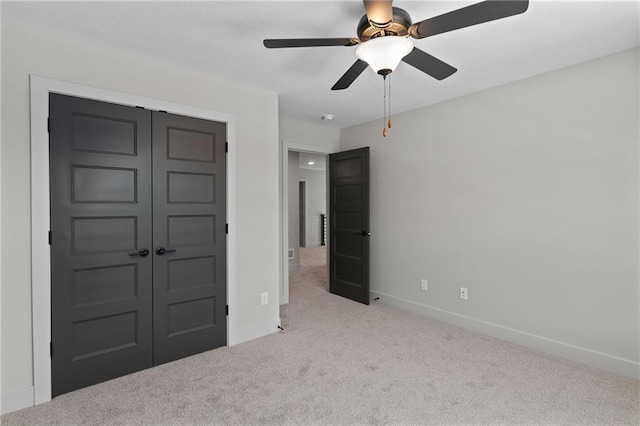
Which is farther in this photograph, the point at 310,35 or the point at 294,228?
the point at 294,228

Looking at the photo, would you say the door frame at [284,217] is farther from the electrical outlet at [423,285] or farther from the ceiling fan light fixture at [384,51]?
the ceiling fan light fixture at [384,51]

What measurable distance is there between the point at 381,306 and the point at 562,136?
2.66 meters

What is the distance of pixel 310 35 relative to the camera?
2146 mm

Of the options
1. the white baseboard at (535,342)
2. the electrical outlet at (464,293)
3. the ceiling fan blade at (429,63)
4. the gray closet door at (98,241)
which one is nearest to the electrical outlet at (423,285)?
the white baseboard at (535,342)

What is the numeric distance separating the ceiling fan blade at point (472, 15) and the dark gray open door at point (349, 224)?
2574 mm

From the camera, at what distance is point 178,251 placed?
2764 millimetres

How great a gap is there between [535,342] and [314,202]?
7311 mm

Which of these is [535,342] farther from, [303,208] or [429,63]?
[303,208]

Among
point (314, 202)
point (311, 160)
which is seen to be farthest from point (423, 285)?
point (314, 202)

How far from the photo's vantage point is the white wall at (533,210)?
2482mm


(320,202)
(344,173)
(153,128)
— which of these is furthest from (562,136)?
(320,202)

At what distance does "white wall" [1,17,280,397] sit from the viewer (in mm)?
2064

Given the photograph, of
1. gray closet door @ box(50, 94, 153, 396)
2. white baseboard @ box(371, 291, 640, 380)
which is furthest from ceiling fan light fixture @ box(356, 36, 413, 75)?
white baseboard @ box(371, 291, 640, 380)

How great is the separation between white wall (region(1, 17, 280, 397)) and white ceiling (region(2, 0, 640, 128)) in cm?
13
